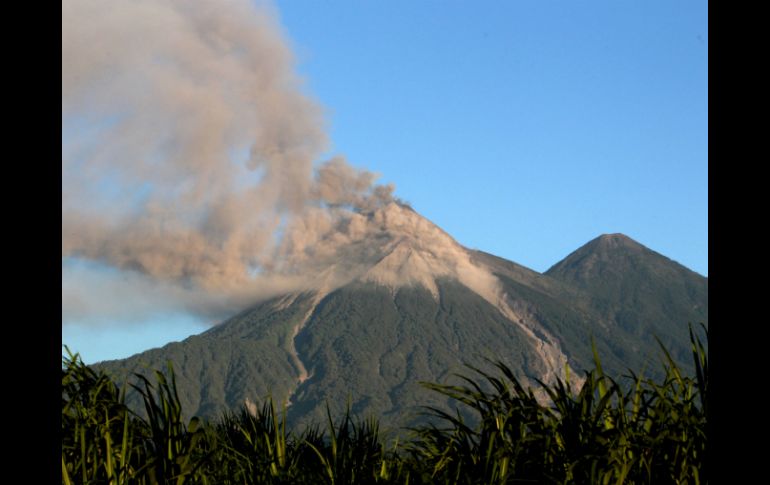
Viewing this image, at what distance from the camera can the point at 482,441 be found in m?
7.28

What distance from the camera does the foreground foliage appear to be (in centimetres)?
655

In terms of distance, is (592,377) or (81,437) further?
(592,377)

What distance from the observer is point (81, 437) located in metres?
6.50

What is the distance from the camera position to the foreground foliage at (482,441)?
21.5ft
